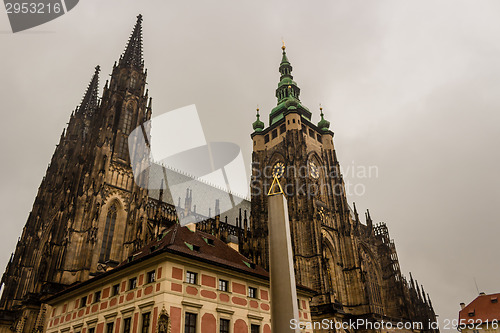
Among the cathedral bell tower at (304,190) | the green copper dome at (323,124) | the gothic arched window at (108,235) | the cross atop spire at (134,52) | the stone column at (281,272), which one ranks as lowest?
the stone column at (281,272)

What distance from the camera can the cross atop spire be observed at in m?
52.5

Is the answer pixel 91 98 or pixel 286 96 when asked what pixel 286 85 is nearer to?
pixel 286 96

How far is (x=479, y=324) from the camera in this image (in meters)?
52.3

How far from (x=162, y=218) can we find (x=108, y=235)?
6140mm

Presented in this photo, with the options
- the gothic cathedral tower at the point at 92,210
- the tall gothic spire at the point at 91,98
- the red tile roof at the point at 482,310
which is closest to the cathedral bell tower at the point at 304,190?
the gothic cathedral tower at the point at 92,210

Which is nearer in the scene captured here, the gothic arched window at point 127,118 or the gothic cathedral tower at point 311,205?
the gothic cathedral tower at point 311,205

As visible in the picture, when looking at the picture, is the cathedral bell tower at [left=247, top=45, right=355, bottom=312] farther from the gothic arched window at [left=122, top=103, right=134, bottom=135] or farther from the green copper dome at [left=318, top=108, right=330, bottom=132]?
the gothic arched window at [left=122, top=103, right=134, bottom=135]

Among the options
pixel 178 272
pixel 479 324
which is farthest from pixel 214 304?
pixel 479 324

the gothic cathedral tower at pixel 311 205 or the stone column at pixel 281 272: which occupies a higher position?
the gothic cathedral tower at pixel 311 205

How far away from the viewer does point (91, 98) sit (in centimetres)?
6769

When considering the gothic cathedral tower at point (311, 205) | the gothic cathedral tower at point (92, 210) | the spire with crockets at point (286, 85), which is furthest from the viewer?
the spire with crockets at point (286, 85)

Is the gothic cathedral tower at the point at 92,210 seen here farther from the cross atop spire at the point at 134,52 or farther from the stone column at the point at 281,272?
the stone column at the point at 281,272

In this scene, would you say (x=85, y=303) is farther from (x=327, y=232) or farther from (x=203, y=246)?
(x=327, y=232)

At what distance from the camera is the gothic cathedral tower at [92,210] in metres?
33.2
